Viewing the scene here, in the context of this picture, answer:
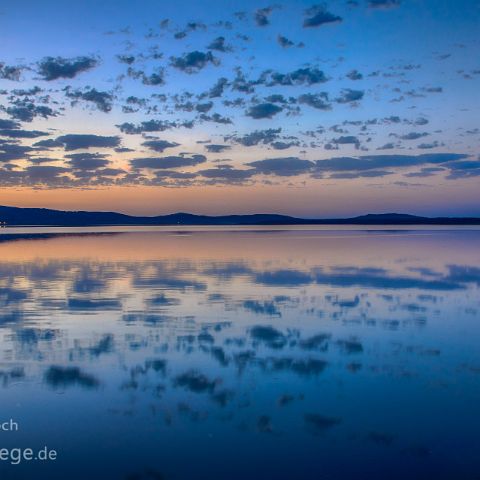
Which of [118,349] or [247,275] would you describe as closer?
[118,349]


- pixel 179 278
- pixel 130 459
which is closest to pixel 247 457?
pixel 130 459

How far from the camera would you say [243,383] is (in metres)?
8.36

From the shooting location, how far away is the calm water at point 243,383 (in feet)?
19.6

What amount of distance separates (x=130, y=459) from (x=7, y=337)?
6.09 metres

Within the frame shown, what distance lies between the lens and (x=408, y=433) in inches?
260

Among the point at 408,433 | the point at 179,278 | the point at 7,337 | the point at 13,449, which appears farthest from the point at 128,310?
the point at 408,433

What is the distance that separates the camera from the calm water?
598 cm

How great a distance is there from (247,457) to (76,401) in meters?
2.68

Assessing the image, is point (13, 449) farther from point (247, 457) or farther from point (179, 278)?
point (179, 278)

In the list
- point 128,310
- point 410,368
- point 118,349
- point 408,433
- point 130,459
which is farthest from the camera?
point 128,310

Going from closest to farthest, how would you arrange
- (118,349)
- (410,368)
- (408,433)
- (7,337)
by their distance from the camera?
(408,433)
(410,368)
(118,349)
(7,337)

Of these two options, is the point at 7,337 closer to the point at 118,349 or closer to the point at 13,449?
the point at 118,349

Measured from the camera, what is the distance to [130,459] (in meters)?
5.98

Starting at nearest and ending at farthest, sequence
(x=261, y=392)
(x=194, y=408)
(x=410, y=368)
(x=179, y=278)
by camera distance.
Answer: (x=194, y=408), (x=261, y=392), (x=410, y=368), (x=179, y=278)
